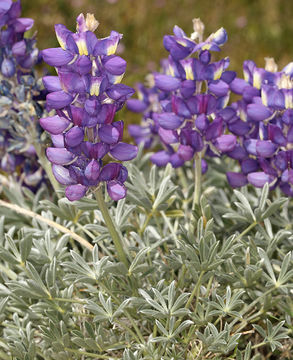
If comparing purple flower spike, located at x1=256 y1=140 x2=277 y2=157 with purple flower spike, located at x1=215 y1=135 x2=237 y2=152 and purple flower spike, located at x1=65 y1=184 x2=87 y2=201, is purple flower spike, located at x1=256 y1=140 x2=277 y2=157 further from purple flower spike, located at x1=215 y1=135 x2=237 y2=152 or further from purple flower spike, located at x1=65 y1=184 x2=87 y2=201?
purple flower spike, located at x1=65 y1=184 x2=87 y2=201

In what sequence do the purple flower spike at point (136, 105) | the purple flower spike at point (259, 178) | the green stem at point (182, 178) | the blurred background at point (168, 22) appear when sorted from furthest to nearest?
the blurred background at point (168, 22)
the purple flower spike at point (136, 105)
the green stem at point (182, 178)
the purple flower spike at point (259, 178)

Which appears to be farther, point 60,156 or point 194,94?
point 194,94

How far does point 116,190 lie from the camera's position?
1.78 meters

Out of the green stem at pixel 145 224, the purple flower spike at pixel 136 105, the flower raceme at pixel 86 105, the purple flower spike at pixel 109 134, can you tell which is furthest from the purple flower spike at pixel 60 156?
the purple flower spike at pixel 136 105

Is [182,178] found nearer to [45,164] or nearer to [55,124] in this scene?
[45,164]

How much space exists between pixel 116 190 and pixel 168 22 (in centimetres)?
372

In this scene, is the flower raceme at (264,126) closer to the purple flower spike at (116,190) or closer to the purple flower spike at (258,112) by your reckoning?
the purple flower spike at (258,112)

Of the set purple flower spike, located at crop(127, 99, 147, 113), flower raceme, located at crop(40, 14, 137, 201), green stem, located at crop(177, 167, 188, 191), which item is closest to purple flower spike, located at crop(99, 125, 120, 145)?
flower raceme, located at crop(40, 14, 137, 201)

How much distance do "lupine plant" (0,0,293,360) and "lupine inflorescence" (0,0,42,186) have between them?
0.01 metres

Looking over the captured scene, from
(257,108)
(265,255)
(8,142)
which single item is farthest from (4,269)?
(257,108)

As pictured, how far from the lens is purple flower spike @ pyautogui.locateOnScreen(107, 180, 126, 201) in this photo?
177cm

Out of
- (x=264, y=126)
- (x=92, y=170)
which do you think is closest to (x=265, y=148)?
(x=264, y=126)

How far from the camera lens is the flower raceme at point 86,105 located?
1.69 metres

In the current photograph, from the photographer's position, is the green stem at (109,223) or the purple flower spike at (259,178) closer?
the green stem at (109,223)
